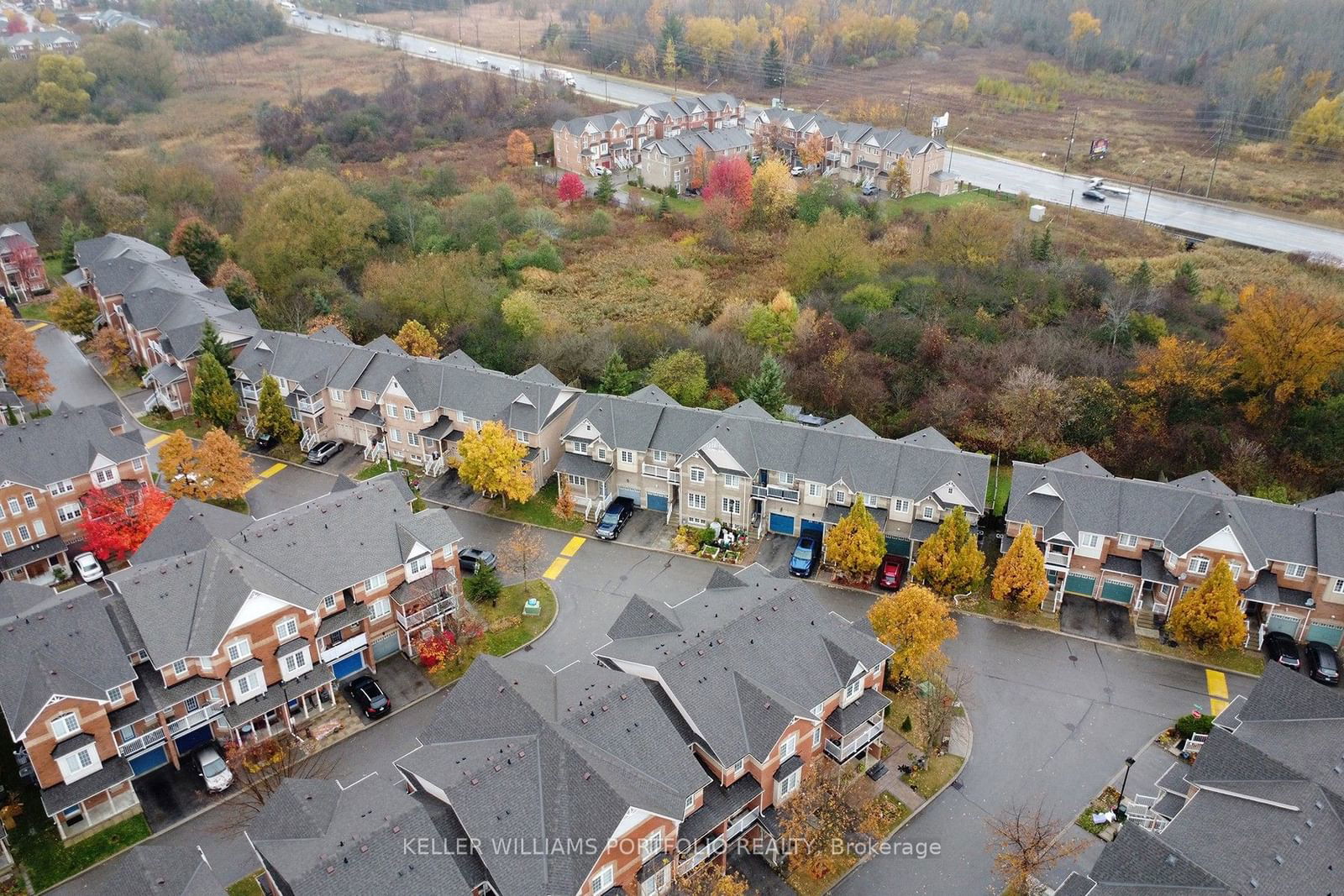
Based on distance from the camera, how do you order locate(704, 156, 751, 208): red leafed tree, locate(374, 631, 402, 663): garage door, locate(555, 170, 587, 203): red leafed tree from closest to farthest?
locate(374, 631, 402, 663): garage door
locate(704, 156, 751, 208): red leafed tree
locate(555, 170, 587, 203): red leafed tree

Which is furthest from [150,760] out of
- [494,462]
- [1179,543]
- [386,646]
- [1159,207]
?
[1159,207]

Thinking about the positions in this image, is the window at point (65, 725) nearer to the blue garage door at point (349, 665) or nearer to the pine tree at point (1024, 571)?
the blue garage door at point (349, 665)

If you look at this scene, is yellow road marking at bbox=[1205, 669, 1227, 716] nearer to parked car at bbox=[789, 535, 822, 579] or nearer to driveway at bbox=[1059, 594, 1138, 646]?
driveway at bbox=[1059, 594, 1138, 646]

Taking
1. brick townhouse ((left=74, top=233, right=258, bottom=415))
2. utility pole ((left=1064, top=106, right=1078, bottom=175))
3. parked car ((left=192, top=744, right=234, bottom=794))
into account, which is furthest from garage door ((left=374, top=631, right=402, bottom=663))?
utility pole ((left=1064, top=106, right=1078, bottom=175))

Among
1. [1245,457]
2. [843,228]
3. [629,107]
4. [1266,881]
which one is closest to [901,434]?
[1245,457]

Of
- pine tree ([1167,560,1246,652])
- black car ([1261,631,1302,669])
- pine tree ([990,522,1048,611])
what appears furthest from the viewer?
pine tree ([990,522,1048,611])

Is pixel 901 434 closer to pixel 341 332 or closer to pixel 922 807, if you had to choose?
pixel 922 807

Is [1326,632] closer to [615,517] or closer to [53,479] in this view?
[615,517]
